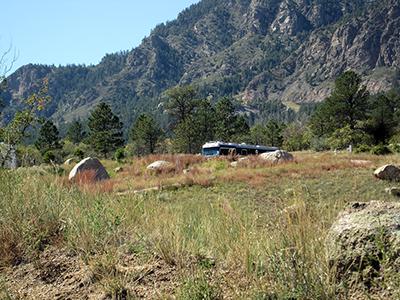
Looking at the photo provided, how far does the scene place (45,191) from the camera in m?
4.43

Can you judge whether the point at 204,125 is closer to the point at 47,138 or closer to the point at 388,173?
the point at 47,138

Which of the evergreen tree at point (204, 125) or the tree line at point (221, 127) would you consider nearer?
the tree line at point (221, 127)

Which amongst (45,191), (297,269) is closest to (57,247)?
(45,191)

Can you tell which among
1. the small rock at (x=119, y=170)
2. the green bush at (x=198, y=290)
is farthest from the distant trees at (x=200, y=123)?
the green bush at (x=198, y=290)

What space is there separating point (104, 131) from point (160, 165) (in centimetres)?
4079

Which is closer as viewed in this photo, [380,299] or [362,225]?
[380,299]

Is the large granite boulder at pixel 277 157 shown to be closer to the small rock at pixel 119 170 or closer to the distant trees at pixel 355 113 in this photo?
the small rock at pixel 119 170

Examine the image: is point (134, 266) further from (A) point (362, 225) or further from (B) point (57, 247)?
(A) point (362, 225)

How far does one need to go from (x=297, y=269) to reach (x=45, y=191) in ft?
9.13

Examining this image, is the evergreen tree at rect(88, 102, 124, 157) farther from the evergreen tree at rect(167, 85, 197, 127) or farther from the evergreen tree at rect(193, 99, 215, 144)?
the evergreen tree at rect(167, 85, 197, 127)

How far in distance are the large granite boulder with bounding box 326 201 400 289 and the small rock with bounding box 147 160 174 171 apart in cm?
1873

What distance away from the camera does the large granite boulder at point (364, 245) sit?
2.54m

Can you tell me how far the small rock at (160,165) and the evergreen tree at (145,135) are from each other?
42.8 m

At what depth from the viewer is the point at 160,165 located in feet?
71.8
